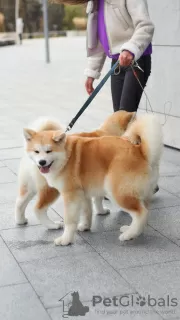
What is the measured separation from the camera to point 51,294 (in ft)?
11.5

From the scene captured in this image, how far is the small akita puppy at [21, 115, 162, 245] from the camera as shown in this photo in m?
4.20

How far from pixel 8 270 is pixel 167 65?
4.36m

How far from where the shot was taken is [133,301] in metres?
3.38

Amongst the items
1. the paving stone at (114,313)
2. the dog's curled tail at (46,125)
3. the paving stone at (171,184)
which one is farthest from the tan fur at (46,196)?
the paving stone at (171,184)

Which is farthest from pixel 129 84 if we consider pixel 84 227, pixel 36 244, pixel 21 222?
pixel 36 244

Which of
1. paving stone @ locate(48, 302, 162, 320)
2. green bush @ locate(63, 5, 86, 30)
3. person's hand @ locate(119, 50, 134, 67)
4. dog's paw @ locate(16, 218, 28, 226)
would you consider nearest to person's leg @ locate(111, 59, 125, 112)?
person's hand @ locate(119, 50, 134, 67)

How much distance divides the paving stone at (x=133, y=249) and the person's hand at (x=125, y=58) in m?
1.34

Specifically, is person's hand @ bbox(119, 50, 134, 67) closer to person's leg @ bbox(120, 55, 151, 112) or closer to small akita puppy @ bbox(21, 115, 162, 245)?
person's leg @ bbox(120, 55, 151, 112)

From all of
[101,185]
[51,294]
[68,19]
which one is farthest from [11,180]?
[68,19]

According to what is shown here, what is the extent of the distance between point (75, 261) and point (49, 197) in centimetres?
70

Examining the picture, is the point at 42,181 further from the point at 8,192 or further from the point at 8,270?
the point at 8,192

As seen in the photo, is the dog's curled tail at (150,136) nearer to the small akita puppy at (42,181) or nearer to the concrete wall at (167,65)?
the small akita puppy at (42,181)

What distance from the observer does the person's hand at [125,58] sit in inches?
185

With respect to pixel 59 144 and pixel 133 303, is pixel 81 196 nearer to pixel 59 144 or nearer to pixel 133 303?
pixel 59 144
